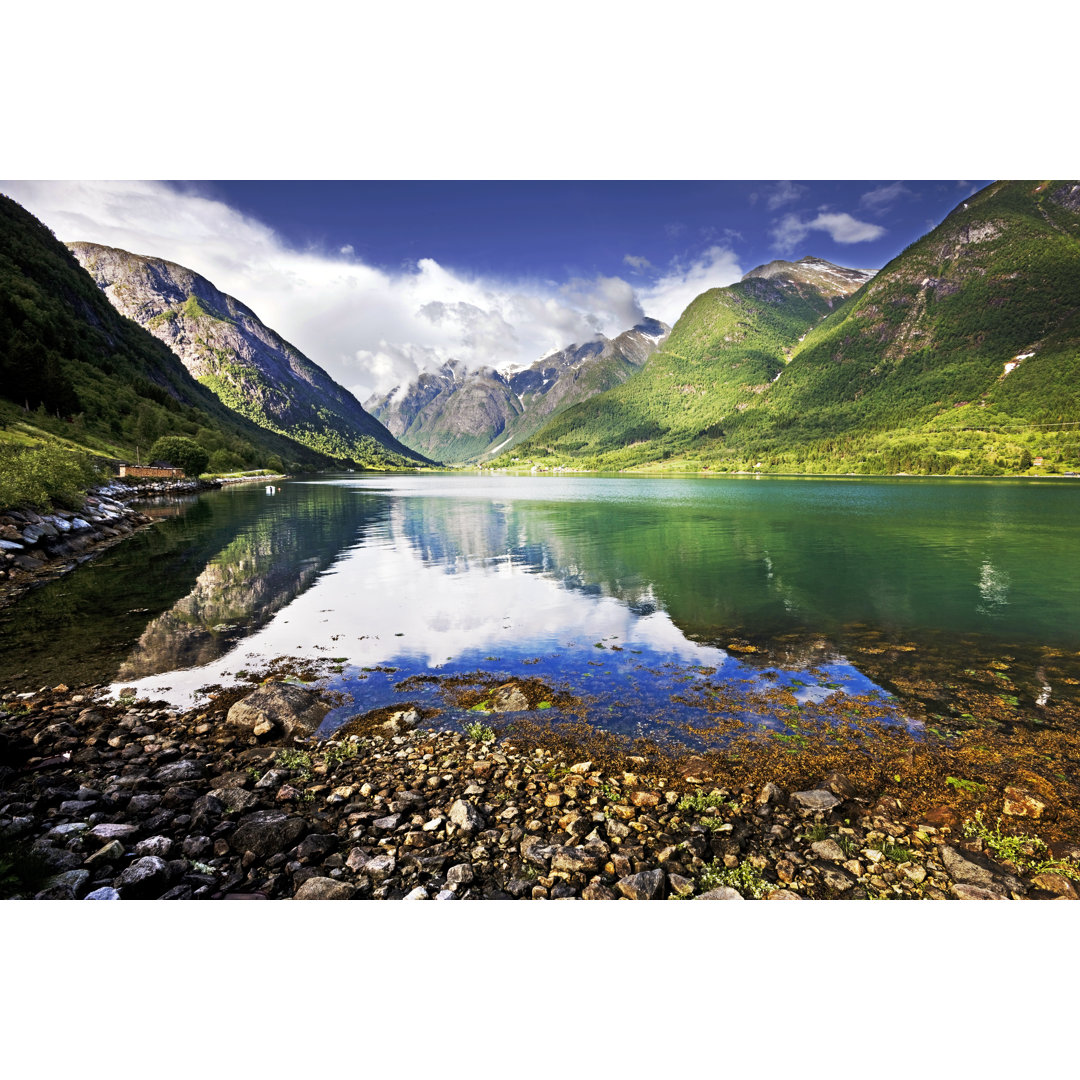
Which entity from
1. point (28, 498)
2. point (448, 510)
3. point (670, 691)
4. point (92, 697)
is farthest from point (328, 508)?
point (670, 691)

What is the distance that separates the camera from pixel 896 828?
19.2 ft

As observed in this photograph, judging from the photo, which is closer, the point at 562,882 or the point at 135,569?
the point at 562,882

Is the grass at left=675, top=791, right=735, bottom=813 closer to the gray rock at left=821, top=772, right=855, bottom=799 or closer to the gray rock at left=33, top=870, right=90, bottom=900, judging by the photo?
the gray rock at left=821, top=772, right=855, bottom=799

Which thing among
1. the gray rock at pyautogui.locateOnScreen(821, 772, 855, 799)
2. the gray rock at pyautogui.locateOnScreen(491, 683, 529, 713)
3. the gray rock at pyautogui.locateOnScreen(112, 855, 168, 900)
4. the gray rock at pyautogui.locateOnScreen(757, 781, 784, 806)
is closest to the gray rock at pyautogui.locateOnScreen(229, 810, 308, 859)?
the gray rock at pyautogui.locateOnScreen(112, 855, 168, 900)

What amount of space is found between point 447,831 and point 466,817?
261 mm

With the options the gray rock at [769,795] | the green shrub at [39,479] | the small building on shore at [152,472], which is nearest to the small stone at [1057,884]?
the gray rock at [769,795]

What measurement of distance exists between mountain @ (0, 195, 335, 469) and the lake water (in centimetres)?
3521

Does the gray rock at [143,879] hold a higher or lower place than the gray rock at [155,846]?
higher

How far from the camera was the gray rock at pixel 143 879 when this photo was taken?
183 inches

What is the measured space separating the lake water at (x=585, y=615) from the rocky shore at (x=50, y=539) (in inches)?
48.1

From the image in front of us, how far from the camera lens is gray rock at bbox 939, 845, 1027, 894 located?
5051 mm

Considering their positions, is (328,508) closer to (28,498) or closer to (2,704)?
(28,498)

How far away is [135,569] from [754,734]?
25.5 m

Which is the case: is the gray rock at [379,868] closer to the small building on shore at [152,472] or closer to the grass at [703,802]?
the grass at [703,802]
